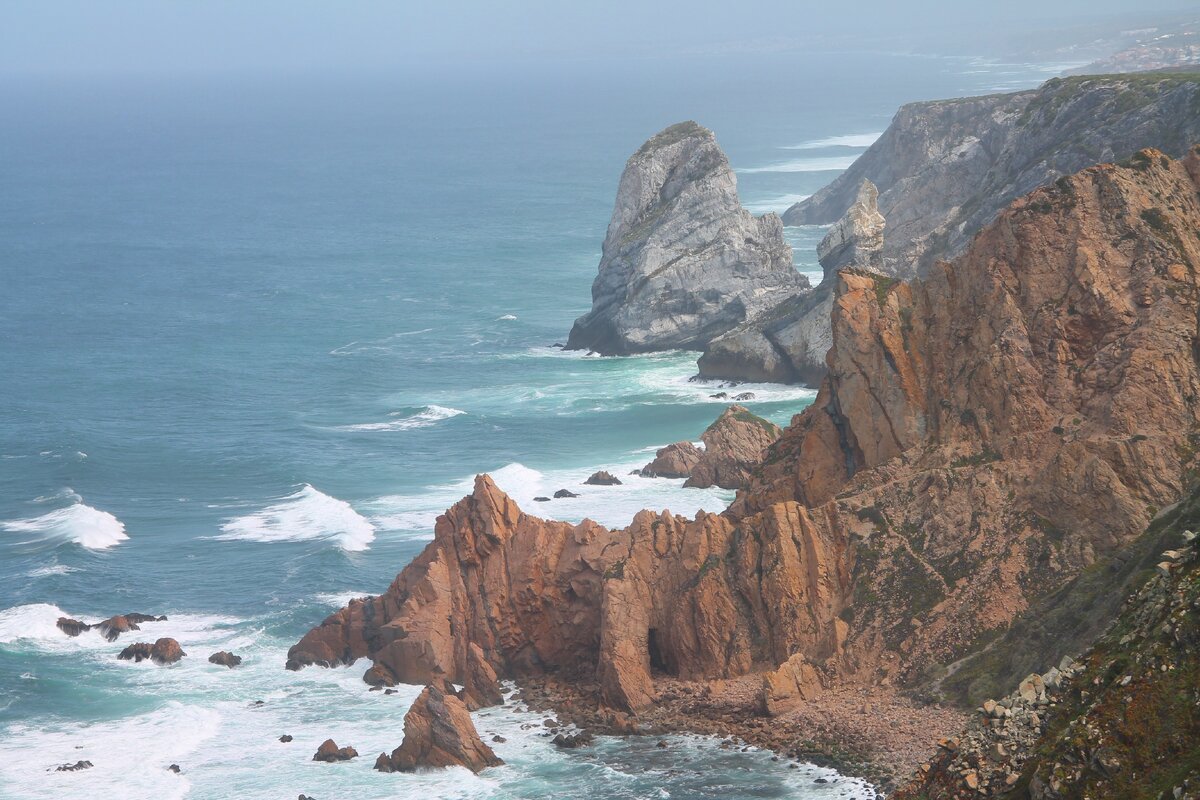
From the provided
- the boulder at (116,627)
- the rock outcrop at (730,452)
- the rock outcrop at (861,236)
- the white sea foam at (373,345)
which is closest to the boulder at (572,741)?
the boulder at (116,627)

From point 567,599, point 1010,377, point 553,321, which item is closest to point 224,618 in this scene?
point 567,599

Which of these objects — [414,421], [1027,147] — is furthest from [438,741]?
[1027,147]

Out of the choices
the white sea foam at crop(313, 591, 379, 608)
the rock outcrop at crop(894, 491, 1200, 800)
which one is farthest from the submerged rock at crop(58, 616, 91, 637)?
the rock outcrop at crop(894, 491, 1200, 800)

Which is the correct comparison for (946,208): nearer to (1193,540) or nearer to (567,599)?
(567,599)

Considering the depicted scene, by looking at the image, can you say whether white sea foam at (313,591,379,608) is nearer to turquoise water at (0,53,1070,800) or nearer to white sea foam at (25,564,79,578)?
turquoise water at (0,53,1070,800)

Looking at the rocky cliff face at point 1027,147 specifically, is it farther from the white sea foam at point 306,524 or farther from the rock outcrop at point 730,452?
the white sea foam at point 306,524

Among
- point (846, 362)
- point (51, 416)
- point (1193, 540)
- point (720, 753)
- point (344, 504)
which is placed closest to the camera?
point (1193, 540)
